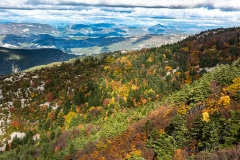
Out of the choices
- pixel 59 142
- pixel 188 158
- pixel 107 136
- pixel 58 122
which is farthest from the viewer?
pixel 58 122

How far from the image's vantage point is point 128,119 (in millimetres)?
115125

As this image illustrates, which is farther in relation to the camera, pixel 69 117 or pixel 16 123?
pixel 16 123

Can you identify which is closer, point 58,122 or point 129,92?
point 58,122

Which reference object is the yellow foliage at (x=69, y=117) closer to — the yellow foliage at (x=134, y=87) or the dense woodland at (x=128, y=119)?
the dense woodland at (x=128, y=119)

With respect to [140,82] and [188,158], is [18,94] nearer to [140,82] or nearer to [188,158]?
[140,82]

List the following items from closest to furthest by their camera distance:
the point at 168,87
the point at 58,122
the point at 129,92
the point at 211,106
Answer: the point at 211,106 → the point at 58,122 → the point at 129,92 → the point at 168,87

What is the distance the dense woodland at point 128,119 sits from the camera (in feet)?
176

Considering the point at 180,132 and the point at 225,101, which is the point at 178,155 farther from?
the point at 225,101

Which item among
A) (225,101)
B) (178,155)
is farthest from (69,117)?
(178,155)

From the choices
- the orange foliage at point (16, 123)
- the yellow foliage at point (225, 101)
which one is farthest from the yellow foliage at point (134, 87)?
the yellow foliage at point (225, 101)

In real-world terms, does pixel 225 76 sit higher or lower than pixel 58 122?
higher

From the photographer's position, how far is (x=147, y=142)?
64.0 metres

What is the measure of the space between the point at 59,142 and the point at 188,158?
267ft

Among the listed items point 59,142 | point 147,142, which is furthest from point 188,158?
point 59,142
